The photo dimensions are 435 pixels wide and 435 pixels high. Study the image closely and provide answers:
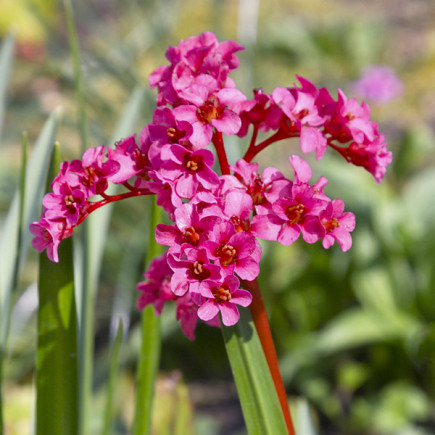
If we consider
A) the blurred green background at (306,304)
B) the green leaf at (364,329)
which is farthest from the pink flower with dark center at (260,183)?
Result: the green leaf at (364,329)

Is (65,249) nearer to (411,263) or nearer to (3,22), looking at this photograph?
(411,263)

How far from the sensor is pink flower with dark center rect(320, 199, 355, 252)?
0.48 m

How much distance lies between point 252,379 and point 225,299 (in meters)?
0.10

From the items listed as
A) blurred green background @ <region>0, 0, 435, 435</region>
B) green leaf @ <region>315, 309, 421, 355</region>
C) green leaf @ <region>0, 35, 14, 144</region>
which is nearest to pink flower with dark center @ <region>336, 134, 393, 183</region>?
green leaf @ <region>0, 35, 14, 144</region>

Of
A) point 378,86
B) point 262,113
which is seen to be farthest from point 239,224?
point 378,86

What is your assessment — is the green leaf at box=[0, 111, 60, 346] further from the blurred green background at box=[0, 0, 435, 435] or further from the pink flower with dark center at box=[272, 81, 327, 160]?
the blurred green background at box=[0, 0, 435, 435]

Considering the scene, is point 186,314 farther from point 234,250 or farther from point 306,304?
point 306,304

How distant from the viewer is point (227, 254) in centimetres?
44

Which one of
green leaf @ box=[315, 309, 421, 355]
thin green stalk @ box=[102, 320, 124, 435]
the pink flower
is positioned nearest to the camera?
thin green stalk @ box=[102, 320, 124, 435]

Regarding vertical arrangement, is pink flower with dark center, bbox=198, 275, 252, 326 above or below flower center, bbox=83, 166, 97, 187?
below

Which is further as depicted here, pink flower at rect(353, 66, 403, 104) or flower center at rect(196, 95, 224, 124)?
pink flower at rect(353, 66, 403, 104)

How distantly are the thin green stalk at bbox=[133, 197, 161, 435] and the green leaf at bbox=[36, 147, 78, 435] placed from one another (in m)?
0.07

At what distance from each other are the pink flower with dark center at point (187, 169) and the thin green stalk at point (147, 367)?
7.0 inches

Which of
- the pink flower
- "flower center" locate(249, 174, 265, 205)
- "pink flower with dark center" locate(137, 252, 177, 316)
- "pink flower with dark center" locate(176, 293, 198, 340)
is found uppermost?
the pink flower
